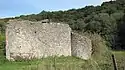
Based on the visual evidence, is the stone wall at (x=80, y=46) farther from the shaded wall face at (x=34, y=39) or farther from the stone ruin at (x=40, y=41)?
the shaded wall face at (x=34, y=39)

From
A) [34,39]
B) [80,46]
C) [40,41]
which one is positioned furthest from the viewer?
[80,46]

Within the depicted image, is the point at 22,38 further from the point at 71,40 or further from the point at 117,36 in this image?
the point at 117,36

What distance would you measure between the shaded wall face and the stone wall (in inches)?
39.4

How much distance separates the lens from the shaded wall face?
22.6m

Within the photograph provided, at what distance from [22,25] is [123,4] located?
52339 mm

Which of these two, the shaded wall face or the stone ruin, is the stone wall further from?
the shaded wall face

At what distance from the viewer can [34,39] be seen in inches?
911

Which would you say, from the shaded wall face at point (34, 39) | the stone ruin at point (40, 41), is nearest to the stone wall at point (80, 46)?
the stone ruin at point (40, 41)

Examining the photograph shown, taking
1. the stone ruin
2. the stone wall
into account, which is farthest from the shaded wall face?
the stone wall

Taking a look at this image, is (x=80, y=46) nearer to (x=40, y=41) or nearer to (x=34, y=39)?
(x=40, y=41)

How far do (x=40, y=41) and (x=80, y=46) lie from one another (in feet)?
11.0

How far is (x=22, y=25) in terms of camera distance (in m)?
22.8

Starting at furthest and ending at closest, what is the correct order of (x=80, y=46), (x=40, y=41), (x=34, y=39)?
(x=80, y=46) → (x=40, y=41) → (x=34, y=39)

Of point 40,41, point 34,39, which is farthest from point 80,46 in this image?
point 34,39
